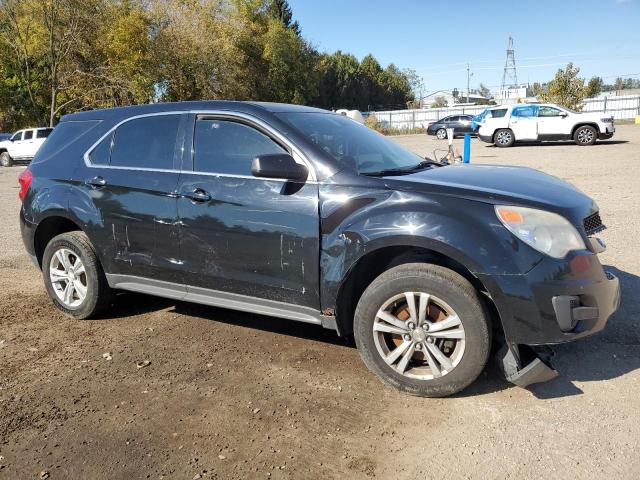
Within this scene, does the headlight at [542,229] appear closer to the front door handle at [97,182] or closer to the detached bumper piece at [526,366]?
the detached bumper piece at [526,366]

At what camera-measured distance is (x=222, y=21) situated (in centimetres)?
4266

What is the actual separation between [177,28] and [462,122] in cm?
1996

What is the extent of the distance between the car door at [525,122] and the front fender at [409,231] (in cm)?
2072

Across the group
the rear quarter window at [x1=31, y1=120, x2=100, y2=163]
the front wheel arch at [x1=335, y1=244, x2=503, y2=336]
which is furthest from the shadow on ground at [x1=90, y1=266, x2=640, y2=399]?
the rear quarter window at [x1=31, y1=120, x2=100, y2=163]

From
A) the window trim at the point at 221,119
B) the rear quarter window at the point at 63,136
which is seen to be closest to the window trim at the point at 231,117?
the window trim at the point at 221,119

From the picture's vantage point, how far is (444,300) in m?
3.12

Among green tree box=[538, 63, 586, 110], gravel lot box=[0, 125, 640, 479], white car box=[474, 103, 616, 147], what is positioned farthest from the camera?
green tree box=[538, 63, 586, 110]

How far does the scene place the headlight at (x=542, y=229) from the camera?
298 cm

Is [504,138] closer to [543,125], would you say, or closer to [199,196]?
[543,125]

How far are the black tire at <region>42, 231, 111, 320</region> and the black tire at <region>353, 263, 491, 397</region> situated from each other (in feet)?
7.76

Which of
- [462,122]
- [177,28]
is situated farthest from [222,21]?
[462,122]

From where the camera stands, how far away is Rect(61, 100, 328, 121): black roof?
12.8 ft

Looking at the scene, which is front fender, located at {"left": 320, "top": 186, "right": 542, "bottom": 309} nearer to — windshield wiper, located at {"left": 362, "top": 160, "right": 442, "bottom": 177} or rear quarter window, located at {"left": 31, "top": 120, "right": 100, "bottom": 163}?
windshield wiper, located at {"left": 362, "top": 160, "right": 442, "bottom": 177}

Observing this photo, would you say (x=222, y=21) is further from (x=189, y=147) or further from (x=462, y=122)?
(x=189, y=147)
